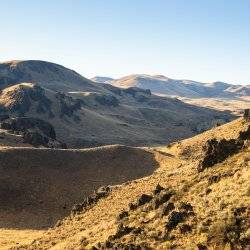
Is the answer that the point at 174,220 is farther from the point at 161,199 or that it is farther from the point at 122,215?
the point at 122,215

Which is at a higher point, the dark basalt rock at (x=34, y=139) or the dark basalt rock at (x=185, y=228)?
the dark basalt rock at (x=185, y=228)

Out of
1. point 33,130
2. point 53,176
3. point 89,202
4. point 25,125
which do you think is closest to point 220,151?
point 89,202

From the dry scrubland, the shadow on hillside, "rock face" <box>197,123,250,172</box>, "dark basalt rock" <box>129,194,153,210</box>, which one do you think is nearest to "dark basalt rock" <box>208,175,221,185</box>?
the dry scrubland

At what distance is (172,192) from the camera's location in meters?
35.3

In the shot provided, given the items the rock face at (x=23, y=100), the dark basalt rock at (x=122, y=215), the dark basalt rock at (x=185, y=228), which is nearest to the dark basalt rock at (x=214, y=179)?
the dark basalt rock at (x=185, y=228)

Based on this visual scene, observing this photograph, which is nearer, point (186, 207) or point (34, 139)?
point (186, 207)

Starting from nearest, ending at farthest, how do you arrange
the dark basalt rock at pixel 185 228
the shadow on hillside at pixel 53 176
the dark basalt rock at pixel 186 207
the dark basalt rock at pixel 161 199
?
the dark basalt rock at pixel 185 228 → the dark basalt rock at pixel 186 207 → the dark basalt rock at pixel 161 199 → the shadow on hillside at pixel 53 176

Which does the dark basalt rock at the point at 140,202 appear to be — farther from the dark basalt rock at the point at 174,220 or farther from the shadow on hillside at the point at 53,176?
the shadow on hillside at the point at 53,176

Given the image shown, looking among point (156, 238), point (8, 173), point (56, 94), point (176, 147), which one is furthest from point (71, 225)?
point (56, 94)

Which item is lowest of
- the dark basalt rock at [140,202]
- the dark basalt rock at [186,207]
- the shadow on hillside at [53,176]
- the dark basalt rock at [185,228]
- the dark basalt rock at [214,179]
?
the shadow on hillside at [53,176]

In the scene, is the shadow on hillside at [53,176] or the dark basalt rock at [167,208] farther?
the shadow on hillside at [53,176]

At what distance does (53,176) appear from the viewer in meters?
74.0

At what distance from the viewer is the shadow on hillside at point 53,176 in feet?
204

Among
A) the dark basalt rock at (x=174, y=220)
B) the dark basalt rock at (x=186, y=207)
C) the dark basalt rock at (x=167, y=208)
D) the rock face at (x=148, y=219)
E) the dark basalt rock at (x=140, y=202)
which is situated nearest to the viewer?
the rock face at (x=148, y=219)
